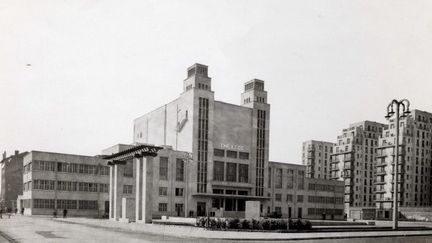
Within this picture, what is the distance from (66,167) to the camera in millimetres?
82125

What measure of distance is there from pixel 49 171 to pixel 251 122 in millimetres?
43925

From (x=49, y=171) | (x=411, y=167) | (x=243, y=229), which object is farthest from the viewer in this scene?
(x=411, y=167)

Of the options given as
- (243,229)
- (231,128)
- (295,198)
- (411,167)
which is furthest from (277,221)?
(411,167)

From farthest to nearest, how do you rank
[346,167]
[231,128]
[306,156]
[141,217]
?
[306,156], [346,167], [231,128], [141,217]

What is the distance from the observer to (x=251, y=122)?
102 m

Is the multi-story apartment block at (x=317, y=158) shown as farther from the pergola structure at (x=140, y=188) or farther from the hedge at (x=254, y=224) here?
the hedge at (x=254, y=224)

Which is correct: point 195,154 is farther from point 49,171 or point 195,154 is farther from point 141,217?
point 141,217

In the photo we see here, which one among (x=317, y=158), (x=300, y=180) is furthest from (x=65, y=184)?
(x=317, y=158)

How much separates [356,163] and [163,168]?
75.7m

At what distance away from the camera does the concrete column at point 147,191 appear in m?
50.1

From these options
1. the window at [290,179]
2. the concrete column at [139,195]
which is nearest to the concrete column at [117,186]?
the concrete column at [139,195]

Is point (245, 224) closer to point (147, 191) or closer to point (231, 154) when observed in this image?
point (147, 191)

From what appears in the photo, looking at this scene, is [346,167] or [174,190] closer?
[174,190]

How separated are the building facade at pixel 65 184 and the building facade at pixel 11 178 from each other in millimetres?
44967
